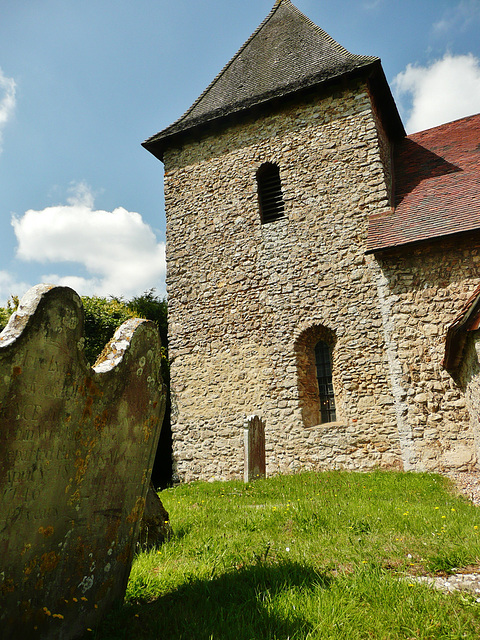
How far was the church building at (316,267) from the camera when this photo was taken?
895 cm

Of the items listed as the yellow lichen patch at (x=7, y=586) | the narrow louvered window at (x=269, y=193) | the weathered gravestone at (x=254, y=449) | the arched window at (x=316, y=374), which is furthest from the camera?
the narrow louvered window at (x=269, y=193)

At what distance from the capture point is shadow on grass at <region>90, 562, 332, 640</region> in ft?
7.72

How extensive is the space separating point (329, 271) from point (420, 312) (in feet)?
7.56

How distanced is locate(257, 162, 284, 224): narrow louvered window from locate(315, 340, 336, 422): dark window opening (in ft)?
12.0

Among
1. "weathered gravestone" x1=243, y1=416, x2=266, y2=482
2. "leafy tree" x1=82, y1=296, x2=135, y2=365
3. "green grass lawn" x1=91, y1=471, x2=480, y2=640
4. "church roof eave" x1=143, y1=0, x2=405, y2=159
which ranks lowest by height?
"green grass lawn" x1=91, y1=471, x2=480, y2=640

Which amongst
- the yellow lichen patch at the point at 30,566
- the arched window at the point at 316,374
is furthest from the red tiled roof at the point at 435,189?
the yellow lichen patch at the point at 30,566

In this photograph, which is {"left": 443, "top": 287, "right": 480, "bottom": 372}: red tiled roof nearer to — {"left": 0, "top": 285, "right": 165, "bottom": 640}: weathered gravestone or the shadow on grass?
the shadow on grass

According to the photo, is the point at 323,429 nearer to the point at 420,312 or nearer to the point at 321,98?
the point at 420,312

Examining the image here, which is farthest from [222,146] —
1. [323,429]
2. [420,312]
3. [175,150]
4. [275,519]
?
[275,519]

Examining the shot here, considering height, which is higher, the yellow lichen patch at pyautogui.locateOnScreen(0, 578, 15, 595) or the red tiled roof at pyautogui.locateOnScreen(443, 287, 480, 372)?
the red tiled roof at pyautogui.locateOnScreen(443, 287, 480, 372)

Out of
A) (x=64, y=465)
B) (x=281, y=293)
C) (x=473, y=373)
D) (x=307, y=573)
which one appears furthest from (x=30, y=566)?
(x=281, y=293)

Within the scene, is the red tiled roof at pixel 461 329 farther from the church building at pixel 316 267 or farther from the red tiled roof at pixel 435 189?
the red tiled roof at pixel 435 189

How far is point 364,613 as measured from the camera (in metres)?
2.53

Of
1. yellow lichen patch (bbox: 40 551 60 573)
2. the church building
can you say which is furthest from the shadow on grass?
the church building
